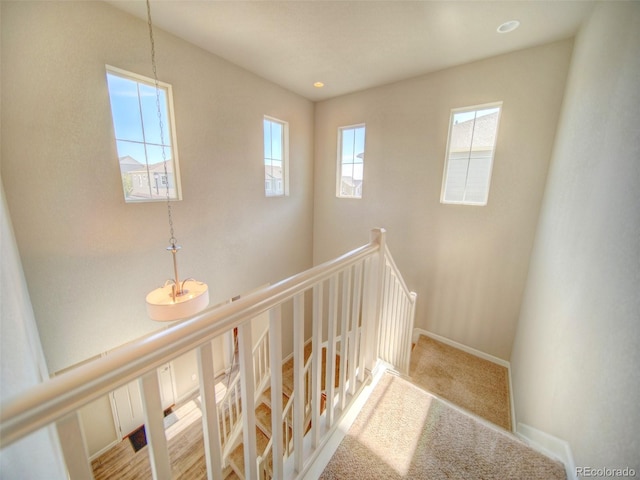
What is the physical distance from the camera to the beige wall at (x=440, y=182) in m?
2.74

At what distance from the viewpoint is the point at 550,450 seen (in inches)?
54.9

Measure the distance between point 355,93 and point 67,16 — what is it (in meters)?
3.37

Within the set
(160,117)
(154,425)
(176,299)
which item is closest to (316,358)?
(154,425)

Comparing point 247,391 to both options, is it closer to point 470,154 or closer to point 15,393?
point 15,393

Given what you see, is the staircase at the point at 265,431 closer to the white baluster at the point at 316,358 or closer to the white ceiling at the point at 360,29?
the white baluster at the point at 316,358

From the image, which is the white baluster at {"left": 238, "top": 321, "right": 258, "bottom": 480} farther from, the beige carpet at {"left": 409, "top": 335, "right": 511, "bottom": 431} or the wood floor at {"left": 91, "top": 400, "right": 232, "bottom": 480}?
the wood floor at {"left": 91, "top": 400, "right": 232, "bottom": 480}

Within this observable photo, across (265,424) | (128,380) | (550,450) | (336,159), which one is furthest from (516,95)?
(265,424)

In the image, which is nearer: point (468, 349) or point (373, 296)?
point (373, 296)

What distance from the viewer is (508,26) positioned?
2332 millimetres

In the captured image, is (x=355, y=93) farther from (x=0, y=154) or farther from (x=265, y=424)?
(x=265, y=424)

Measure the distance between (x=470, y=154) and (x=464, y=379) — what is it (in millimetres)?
2863

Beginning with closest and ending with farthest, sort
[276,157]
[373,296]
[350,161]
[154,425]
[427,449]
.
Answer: [154,425]
[427,449]
[373,296]
[276,157]
[350,161]

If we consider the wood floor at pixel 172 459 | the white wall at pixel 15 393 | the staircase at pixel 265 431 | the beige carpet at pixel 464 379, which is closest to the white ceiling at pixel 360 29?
the white wall at pixel 15 393

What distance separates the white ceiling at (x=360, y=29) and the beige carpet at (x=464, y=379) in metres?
3.60
